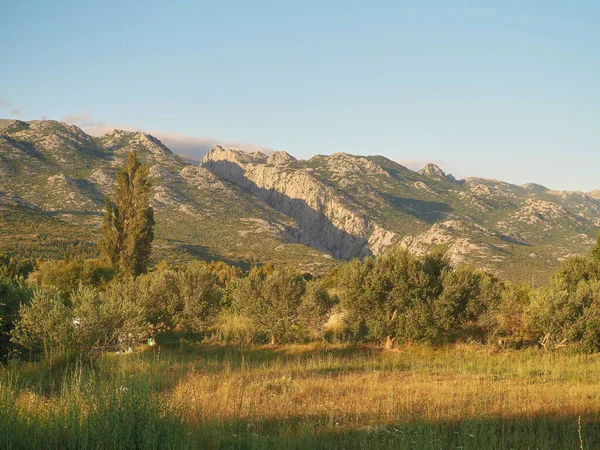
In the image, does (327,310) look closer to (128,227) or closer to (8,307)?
(8,307)

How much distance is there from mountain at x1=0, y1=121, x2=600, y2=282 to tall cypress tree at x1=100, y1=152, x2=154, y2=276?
3255 centimetres

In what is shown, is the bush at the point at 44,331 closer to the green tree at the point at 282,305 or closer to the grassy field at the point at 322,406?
the grassy field at the point at 322,406

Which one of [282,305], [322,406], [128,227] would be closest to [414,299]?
[282,305]

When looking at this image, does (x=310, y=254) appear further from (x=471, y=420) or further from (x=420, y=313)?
(x=471, y=420)

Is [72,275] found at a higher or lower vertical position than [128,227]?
lower

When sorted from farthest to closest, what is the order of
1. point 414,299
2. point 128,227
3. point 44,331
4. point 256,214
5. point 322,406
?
point 256,214, point 128,227, point 414,299, point 44,331, point 322,406

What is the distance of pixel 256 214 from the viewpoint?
5748 inches

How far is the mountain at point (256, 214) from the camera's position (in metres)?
→ 96.4

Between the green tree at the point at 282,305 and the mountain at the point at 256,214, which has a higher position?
the mountain at the point at 256,214

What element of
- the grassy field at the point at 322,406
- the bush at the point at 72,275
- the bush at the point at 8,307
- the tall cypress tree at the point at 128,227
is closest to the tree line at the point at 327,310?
the bush at the point at 8,307

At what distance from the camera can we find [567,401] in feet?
29.5

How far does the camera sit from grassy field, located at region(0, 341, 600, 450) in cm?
538

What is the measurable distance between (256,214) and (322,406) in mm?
138394

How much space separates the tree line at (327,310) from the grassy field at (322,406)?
A: 195 cm
